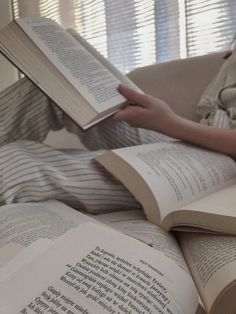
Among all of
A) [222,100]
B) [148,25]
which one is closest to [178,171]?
[222,100]

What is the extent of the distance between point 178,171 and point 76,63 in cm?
28

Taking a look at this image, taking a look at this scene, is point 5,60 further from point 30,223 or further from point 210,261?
point 210,261

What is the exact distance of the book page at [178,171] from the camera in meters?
0.61

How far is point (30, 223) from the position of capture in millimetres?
506

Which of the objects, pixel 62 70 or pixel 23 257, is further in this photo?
pixel 62 70

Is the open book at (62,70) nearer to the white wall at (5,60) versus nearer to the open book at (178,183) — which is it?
the open book at (178,183)

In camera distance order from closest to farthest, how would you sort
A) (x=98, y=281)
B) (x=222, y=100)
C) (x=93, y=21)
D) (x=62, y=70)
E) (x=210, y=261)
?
(x=98, y=281) < (x=210, y=261) < (x=62, y=70) < (x=222, y=100) < (x=93, y=21)

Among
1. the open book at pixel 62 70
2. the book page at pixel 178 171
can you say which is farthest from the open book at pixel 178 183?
the open book at pixel 62 70

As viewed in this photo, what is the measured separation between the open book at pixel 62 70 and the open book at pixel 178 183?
0.10 meters

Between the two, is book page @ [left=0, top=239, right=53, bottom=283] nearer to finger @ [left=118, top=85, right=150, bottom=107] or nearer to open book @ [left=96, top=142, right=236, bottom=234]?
open book @ [left=96, top=142, right=236, bottom=234]

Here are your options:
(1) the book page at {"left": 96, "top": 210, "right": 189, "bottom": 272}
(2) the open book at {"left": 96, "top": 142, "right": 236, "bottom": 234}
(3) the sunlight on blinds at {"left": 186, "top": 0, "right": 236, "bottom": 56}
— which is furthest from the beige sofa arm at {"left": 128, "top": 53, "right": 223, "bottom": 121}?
(1) the book page at {"left": 96, "top": 210, "right": 189, "bottom": 272}

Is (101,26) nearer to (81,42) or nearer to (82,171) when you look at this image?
(81,42)

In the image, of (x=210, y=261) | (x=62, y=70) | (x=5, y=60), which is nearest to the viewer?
(x=210, y=261)

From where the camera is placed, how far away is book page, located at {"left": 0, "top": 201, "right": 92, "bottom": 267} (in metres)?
0.43
